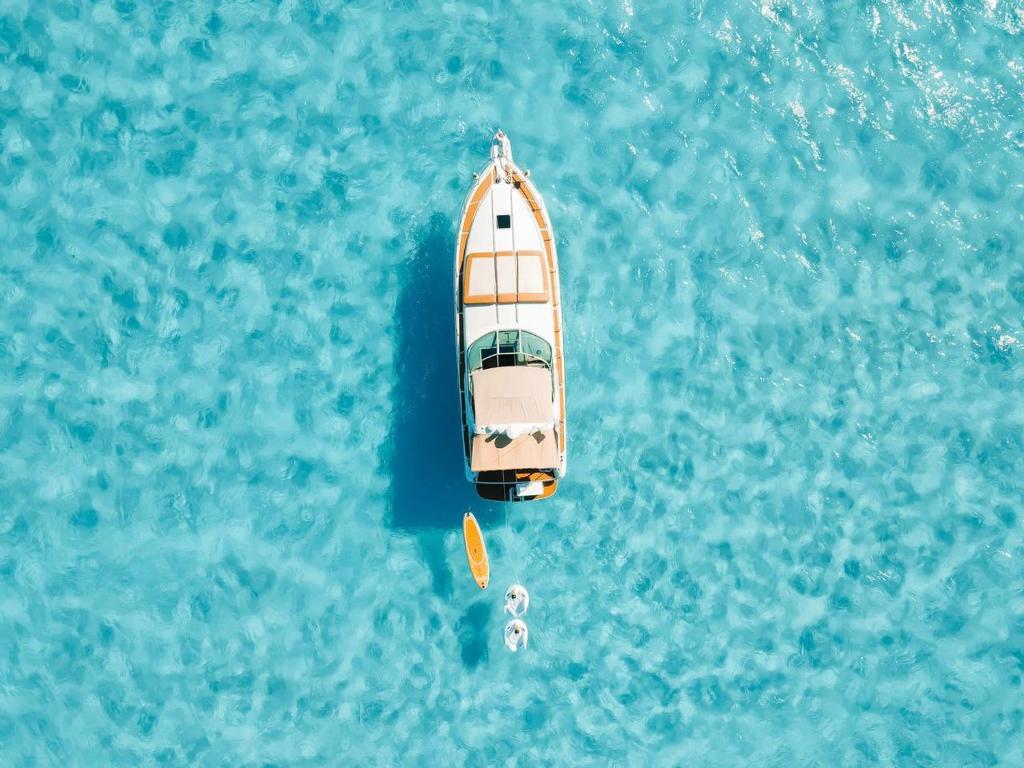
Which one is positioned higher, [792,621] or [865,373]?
[865,373]

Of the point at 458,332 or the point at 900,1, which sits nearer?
the point at 458,332

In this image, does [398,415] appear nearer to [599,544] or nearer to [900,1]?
[599,544]

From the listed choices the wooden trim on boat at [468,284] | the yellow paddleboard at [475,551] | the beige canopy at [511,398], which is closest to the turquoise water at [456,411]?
the yellow paddleboard at [475,551]

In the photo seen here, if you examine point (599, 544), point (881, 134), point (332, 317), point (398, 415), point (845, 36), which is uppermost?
point (845, 36)

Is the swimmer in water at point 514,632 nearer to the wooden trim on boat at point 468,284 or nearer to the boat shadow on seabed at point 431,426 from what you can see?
the boat shadow on seabed at point 431,426

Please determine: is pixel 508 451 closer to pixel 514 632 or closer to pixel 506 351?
pixel 506 351

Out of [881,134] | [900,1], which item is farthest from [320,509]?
[900,1]

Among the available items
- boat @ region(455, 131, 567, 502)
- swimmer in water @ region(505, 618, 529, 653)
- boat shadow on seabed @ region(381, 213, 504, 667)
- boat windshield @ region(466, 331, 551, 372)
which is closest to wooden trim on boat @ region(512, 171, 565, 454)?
boat @ region(455, 131, 567, 502)

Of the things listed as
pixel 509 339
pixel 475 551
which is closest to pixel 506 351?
pixel 509 339
